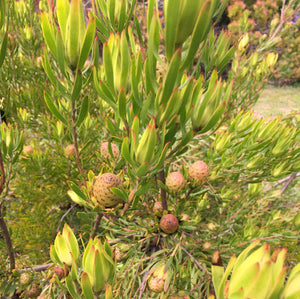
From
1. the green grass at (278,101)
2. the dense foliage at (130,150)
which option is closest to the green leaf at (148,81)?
the dense foliage at (130,150)

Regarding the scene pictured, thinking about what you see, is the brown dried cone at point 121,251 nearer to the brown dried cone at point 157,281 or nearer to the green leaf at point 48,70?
the brown dried cone at point 157,281

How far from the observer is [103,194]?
0.40 metres

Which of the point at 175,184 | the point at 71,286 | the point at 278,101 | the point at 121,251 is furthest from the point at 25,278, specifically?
the point at 278,101

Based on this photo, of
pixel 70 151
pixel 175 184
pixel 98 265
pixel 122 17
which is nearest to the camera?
pixel 98 265

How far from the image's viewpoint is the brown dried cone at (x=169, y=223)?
0.52 metres

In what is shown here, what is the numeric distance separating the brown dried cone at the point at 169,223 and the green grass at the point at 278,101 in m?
4.18

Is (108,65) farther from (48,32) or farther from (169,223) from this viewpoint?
(169,223)

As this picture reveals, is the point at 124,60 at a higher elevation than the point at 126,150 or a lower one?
higher

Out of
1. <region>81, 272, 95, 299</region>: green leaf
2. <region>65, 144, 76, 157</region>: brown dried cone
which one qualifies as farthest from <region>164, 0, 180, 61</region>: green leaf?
<region>65, 144, 76, 157</region>: brown dried cone

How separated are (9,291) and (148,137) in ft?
2.10

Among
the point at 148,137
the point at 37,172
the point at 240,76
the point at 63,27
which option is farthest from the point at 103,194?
the point at 240,76

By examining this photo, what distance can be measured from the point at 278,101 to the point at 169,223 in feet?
17.8

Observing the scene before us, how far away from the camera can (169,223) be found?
1.69ft

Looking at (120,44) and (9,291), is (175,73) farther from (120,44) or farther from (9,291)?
(9,291)
